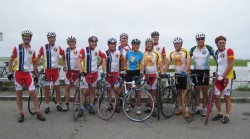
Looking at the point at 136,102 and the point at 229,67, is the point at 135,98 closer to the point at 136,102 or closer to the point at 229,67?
the point at 136,102

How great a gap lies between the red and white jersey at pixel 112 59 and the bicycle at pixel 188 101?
76.8 inches

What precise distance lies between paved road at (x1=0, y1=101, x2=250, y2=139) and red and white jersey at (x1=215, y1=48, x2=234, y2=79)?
1.24m

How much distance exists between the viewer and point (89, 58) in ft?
22.8

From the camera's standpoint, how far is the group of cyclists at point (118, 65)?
6.44 metres

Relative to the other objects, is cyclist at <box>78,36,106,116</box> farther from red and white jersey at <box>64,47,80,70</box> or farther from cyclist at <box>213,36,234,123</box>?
cyclist at <box>213,36,234,123</box>

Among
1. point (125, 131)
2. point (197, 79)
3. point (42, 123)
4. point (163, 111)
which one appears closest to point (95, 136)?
point (125, 131)

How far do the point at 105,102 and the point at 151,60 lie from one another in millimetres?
1646

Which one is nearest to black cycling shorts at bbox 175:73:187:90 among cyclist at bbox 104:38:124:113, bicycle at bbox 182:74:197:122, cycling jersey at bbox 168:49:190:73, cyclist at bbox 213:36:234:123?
bicycle at bbox 182:74:197:122

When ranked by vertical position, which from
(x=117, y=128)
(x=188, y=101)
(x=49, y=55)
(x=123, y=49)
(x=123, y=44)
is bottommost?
(x=117, y=128)

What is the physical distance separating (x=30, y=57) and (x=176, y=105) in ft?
13.1

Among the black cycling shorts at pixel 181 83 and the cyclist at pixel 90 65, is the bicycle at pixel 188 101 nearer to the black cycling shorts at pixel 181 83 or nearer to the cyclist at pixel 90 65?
the black cycling shorts at pixel 181 83

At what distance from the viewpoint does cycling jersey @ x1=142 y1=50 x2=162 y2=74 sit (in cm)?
693

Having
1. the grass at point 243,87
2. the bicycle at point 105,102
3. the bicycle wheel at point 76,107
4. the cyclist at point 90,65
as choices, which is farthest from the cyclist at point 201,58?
the grass at point 243,87

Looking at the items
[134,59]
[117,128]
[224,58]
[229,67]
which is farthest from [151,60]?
[117,128]
